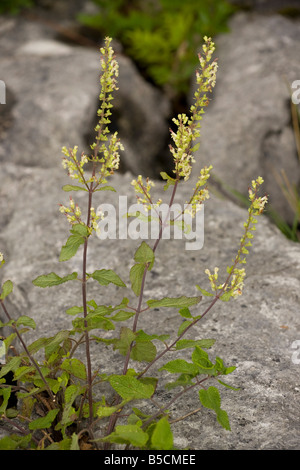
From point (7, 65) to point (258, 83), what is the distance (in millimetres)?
2239

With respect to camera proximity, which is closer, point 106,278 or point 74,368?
point 106,278

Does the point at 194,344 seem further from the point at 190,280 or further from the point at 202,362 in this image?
the point at 190,280

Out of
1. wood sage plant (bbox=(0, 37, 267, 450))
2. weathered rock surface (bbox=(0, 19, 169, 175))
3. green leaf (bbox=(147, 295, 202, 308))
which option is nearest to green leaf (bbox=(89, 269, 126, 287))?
wood sage plant (bbox=(0, 37, 267, 450))

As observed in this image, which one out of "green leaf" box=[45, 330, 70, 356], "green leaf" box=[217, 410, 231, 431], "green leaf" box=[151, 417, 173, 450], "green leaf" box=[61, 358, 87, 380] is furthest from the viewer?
"green leaf" box=[61, 358, 87, 380]

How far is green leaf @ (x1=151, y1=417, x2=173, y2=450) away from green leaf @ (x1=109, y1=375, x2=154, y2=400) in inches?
5.9

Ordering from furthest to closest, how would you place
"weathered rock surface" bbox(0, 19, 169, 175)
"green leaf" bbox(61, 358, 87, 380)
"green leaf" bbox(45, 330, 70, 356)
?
"weathered rock surface" bbox(0, 19, 169, 175) → "green leaf" bbox(61, 358, 87, 380) → "green leaf" bbox(45, 330, 70, 356)

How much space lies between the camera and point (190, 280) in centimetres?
274

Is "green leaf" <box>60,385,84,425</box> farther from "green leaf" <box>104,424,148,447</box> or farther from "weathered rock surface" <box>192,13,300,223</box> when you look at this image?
"weathered rock surface" <box>192,13,300,223</box>

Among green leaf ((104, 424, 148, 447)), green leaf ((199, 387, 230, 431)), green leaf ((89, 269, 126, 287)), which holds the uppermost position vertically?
green leaf ((89, 269, 126, 287))

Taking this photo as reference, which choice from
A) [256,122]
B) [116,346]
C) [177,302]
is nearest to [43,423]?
[116,346]

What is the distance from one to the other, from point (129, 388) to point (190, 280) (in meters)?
1.05

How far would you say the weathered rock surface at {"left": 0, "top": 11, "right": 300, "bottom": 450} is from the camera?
198 centimetres

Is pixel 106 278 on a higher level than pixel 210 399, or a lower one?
higher
